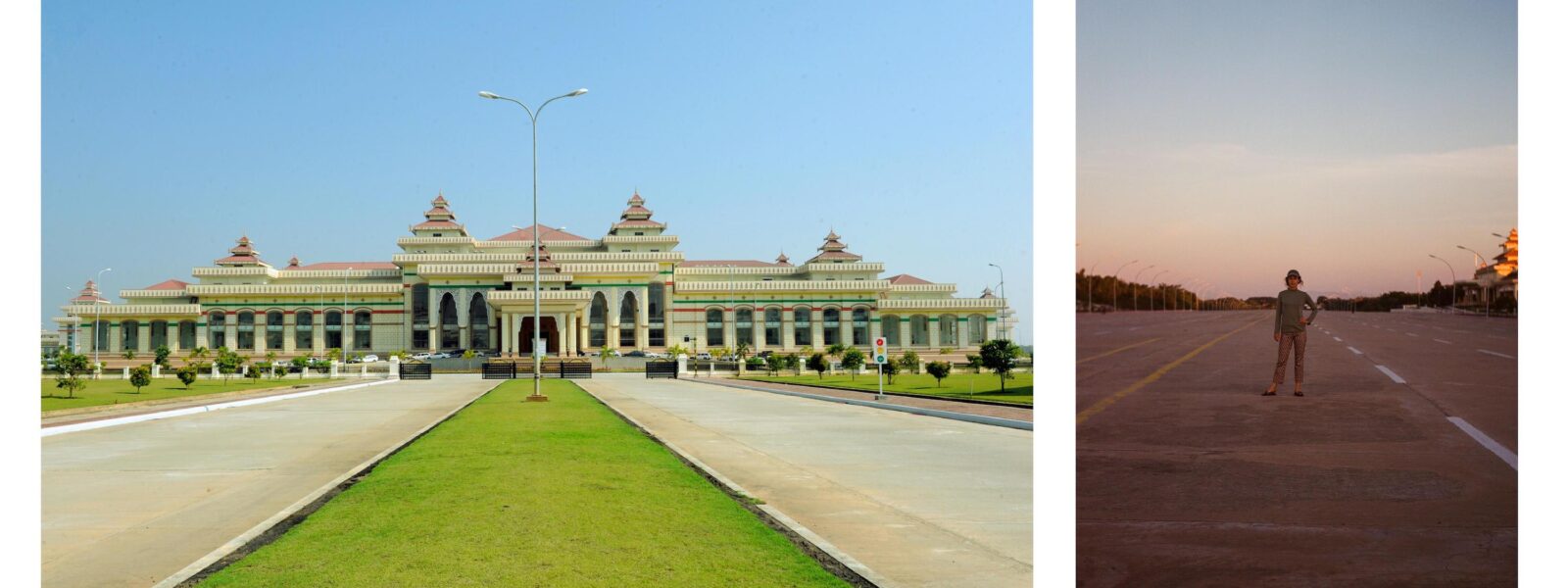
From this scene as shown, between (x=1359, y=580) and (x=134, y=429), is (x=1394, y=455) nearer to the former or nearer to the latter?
(x=1359, y=580)

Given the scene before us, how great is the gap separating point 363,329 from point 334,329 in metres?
1.68

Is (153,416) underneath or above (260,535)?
underneath

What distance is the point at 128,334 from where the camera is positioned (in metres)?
57.7

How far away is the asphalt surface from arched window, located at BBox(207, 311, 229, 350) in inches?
2473

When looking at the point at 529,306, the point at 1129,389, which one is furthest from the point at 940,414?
the point at 529,306

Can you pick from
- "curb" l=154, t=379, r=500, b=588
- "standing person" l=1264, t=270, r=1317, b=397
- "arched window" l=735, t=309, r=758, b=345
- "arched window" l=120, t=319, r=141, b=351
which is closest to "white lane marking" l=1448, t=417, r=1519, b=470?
"standing person" l=1264, t=270, r=1317, b=397

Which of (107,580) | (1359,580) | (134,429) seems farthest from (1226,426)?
(134,429)

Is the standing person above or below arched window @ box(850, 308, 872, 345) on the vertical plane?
above

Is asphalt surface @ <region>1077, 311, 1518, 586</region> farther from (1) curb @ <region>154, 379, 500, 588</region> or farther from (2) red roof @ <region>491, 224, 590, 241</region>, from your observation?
(2) red roof @ <region>491, 224, 590, 241</region>

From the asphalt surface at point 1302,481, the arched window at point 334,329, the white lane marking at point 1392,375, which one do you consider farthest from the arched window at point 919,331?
the asphalt surface at point 1302,481

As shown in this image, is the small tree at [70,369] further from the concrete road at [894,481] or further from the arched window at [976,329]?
the arched window at [976,329]

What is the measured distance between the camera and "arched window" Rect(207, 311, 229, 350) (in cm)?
6244

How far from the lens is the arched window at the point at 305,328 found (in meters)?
64.9

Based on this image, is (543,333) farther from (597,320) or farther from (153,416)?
(153,416)
